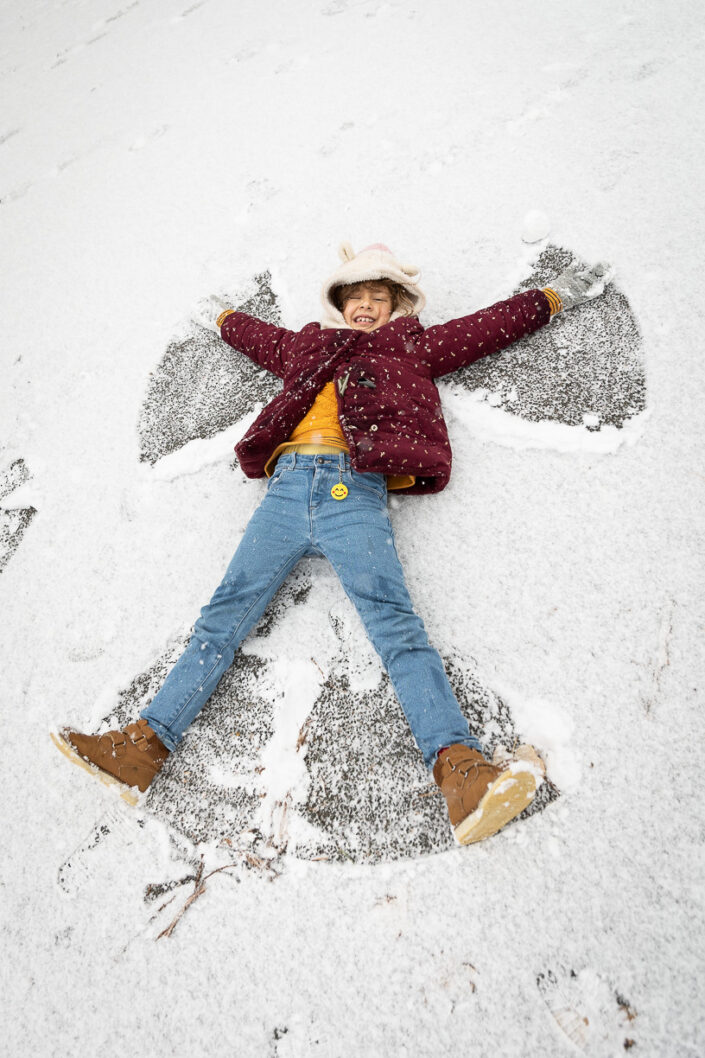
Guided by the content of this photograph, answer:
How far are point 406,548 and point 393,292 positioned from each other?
2.72ft

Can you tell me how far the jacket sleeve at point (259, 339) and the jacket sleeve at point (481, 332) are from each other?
40cm

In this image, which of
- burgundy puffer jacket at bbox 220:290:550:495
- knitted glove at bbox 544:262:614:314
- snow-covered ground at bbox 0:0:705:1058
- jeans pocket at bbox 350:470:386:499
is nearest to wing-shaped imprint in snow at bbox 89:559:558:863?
snow-covered ground at bbox 0:0:705:1058

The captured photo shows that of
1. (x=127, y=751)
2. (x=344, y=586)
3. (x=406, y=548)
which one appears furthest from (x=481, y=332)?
(x=127, y=751)

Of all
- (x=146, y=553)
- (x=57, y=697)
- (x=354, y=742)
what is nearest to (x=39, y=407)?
(x=146, y=553)

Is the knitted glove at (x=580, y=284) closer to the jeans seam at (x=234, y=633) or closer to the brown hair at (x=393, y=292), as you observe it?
the brown hair at (x=393, y=292)

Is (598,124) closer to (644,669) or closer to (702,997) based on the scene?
(644,669)

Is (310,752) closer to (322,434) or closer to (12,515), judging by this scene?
(322,434)

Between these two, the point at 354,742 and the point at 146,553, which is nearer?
the point at 354,742

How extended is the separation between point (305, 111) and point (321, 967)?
2.94 metres

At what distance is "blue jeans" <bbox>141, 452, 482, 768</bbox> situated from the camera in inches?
41.4

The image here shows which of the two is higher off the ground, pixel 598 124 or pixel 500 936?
pixel 598 124

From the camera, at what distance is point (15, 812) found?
1.16 m

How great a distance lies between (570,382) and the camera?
4.77 feet

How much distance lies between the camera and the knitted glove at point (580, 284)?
153cm
